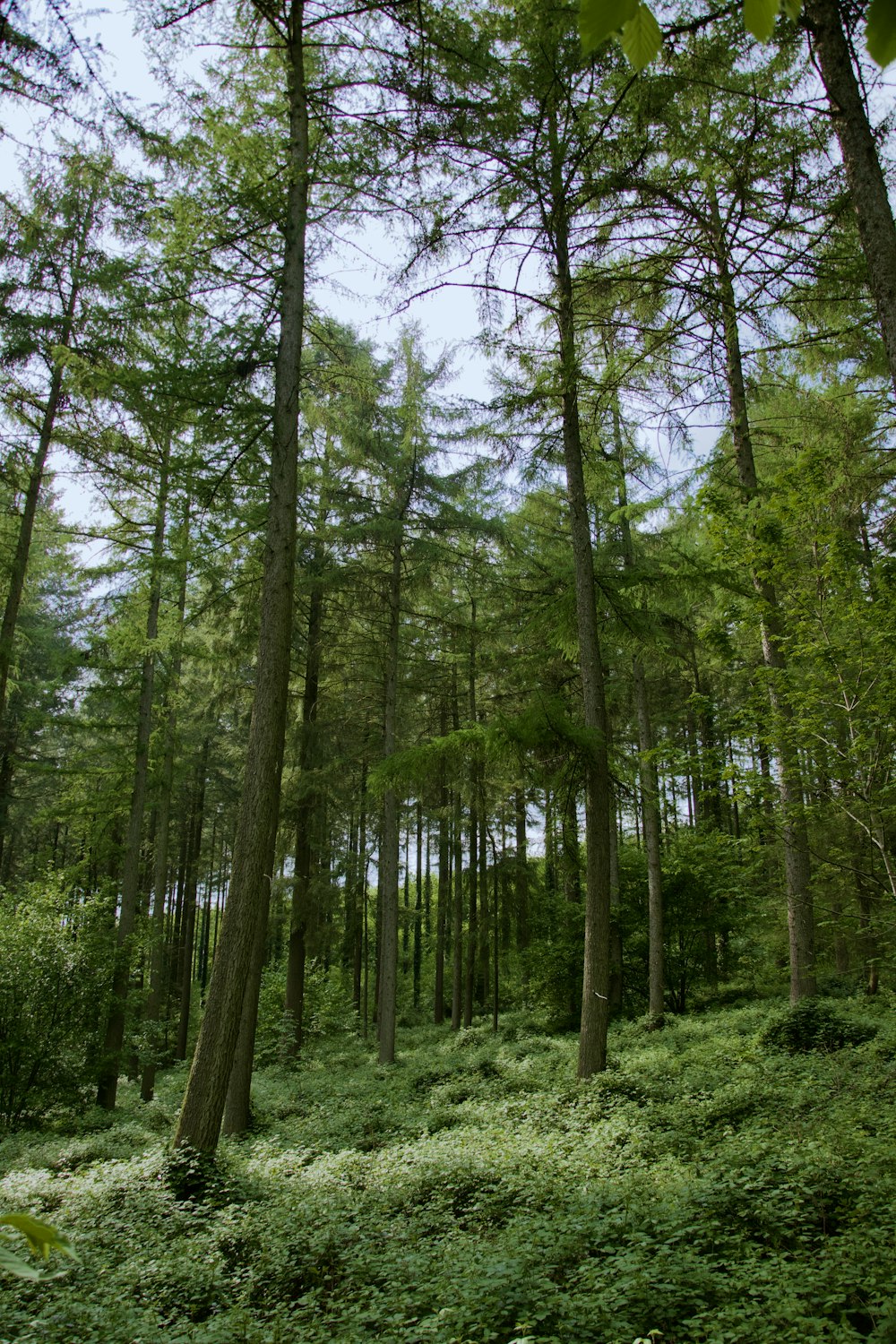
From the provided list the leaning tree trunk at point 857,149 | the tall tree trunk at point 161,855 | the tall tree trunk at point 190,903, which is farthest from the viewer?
the tall tree trunk at point 190,903

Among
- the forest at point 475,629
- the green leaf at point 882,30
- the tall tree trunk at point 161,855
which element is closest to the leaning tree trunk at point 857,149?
the forest at point 475,629

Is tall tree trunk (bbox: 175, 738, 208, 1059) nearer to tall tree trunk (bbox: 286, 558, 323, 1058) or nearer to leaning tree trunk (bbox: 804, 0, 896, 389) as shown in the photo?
tall tree trunk (bbox: 286, 558, 323, 1058)

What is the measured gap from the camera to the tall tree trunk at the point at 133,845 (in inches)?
506

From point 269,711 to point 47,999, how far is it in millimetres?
8516

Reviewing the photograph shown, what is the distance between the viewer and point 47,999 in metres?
12.4

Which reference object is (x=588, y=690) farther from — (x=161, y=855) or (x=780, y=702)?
(x=161, y=855)

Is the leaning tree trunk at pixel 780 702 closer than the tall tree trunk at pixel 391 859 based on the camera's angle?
Yes

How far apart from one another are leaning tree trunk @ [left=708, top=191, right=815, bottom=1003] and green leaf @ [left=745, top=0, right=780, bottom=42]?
6146mm

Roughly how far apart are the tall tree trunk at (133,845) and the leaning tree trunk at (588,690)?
7.02 meters

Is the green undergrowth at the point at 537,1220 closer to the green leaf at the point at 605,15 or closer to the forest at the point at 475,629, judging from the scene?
the forest at the point at 475,629

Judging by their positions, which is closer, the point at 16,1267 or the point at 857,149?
the point at 16,1267

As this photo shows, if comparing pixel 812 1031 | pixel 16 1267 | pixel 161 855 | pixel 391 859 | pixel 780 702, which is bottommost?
pixel 812 1031

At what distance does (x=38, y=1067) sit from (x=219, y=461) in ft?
33.8

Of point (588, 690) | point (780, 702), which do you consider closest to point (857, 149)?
point (780, 702)
